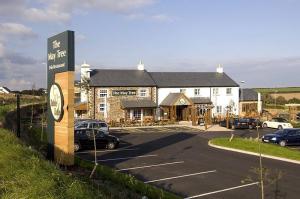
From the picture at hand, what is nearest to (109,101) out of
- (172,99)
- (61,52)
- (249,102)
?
(172,99)

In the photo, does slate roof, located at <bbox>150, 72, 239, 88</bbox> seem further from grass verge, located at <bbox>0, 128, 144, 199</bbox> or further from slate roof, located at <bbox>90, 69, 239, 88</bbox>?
grass verge, located at <bbox>0, 128, 144, 199</bbox>

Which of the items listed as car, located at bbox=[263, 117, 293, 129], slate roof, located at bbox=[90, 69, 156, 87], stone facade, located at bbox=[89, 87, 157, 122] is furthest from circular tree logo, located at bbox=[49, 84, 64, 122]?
slate roof, located at bbox=[90, 69, 156, 87]

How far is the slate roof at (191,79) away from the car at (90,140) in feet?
99.9

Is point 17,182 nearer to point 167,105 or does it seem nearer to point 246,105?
point 167,105

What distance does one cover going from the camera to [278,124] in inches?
1927

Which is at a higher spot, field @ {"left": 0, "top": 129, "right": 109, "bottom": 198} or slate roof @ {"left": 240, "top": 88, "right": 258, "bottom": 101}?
slate roof @ {"left": 240, "top": 88, "right": 258, "bottom": 101}

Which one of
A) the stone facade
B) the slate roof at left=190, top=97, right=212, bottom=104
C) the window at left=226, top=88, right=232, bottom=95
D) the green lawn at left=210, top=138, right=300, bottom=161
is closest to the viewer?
the green lawn at left=210, top=138, right=300, bottom=161

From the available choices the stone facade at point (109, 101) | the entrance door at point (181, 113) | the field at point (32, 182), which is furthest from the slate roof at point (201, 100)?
the field at point (32, 182)

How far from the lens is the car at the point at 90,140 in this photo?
27103 millimetres

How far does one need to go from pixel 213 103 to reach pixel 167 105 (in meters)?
7.83

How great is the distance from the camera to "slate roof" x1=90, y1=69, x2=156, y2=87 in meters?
55.2

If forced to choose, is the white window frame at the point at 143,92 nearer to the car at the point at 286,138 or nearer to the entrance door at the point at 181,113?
the entrance door at the point at 181,113

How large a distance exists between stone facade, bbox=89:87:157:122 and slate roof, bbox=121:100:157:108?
0.58m

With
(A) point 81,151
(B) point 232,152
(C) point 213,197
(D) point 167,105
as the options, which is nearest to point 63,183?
(C) point 213,197
